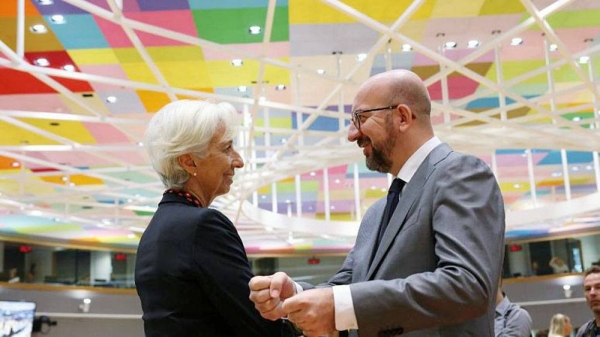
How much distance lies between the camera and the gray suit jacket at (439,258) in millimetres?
2203

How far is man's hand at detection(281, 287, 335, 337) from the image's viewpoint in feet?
6.96

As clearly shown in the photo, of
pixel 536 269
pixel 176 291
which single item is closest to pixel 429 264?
pixel 176 291

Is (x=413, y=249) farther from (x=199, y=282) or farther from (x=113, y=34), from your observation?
(x=113, y=34)

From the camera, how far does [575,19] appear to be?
→ 44.4 ft

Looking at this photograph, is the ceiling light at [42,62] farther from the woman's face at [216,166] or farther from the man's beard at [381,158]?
the man's beard at [381,158]

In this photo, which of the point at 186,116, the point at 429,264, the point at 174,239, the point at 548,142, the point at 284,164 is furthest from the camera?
the point at 284,164

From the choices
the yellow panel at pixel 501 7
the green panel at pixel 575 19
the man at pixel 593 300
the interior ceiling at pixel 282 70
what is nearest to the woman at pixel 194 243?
the man at pixel 593 300

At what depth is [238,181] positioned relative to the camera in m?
18.3

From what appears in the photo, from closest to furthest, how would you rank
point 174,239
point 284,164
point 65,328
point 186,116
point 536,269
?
point 174,239
point 186,116
point 284,164
point 65,328
point 536,269

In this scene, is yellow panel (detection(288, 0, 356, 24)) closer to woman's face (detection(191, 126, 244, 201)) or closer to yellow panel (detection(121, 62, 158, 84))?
yellow panel (detection(121, 62, 158, 84))

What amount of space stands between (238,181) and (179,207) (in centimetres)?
1556

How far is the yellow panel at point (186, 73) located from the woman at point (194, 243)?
39.0 feet

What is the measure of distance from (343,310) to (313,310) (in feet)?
0.32

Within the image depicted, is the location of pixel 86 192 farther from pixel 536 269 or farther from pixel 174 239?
pixel 536 269
